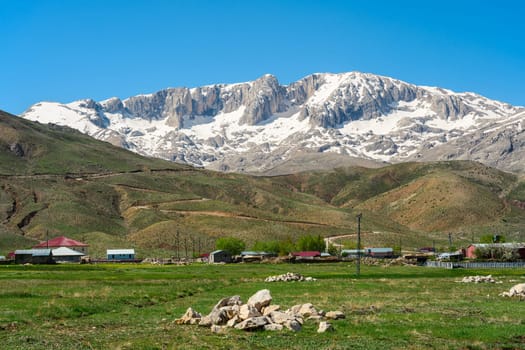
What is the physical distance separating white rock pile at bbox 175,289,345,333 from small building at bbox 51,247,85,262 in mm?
137952

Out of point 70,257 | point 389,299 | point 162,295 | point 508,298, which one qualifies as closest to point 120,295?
point 162,295

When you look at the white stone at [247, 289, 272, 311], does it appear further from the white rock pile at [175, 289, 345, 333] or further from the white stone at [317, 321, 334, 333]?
the white stone at [317, 321, 334, 333]

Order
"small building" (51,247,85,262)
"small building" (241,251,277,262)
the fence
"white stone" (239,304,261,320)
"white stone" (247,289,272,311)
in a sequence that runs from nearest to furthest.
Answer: "white stone" (239,304,261,320), "white stone" (247,289,272,311), the fence, "small building" (51,247,85,262), "small building" (241,251,277,262)

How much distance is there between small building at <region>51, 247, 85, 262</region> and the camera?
167375mm

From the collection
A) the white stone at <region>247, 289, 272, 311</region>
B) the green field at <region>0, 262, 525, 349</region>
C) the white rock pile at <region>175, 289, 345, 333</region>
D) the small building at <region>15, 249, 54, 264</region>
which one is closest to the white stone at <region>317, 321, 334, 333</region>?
the white rock pile at <region>175, 289, 345, 333</region>

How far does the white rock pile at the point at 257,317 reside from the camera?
112 ft

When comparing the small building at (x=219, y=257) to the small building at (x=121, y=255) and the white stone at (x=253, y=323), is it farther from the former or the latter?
the white stone at (x=253, y=323)

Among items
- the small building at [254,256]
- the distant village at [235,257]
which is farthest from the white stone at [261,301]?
the small building at [254,256]

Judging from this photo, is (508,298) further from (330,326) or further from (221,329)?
(221,329)

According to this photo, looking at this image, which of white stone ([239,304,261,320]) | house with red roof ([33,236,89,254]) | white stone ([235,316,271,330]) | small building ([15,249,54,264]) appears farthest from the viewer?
house with red roof ([33,236,89,254])

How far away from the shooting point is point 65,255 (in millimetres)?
167250

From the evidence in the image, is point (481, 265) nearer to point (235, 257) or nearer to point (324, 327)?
point (235, 257)

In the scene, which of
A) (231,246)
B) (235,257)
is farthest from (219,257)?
(231,246)

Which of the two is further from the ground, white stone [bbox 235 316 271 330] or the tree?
the tree
